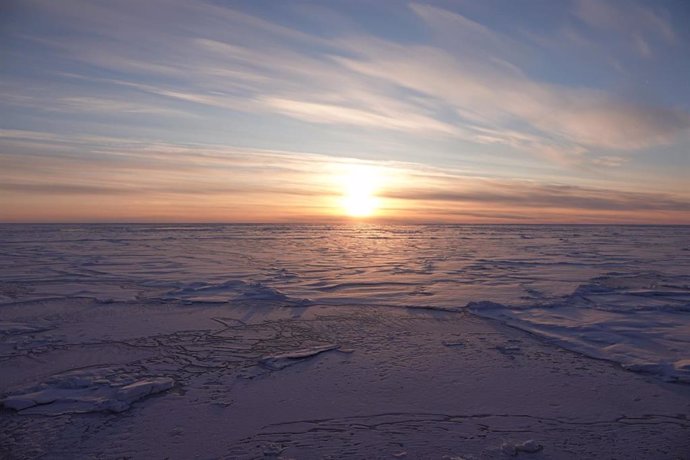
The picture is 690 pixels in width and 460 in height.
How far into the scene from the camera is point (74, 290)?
923cm

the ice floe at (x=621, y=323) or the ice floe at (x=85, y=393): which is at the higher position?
the ice floe at (x=85, y=393)

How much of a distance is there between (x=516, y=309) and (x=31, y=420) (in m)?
6.75

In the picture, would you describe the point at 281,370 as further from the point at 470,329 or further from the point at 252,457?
the point at 470,329

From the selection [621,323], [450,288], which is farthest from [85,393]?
[450,288]

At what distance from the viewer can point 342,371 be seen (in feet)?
15.6

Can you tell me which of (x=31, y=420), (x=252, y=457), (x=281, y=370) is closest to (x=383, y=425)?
(x=252, y=457)

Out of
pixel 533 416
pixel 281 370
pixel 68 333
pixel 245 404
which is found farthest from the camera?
pixel 68 333

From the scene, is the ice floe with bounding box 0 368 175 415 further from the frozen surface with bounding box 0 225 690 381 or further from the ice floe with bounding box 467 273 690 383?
the ice floe with bounding box 467 273 690 383

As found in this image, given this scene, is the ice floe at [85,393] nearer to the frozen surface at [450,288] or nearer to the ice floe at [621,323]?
the frozen surface at [450,288]

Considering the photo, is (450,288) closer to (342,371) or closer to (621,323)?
(621,323)

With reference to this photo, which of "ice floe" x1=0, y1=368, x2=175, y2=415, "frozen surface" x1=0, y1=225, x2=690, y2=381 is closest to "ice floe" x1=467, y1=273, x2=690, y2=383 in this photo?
"frozen surface" x1=0, y1=225, x2=690, y2=381

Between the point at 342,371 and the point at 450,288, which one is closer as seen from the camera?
the point at 342,371

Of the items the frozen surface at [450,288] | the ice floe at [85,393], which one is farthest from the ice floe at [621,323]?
the ice floe at [85,393]

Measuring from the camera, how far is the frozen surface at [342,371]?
3375mm
